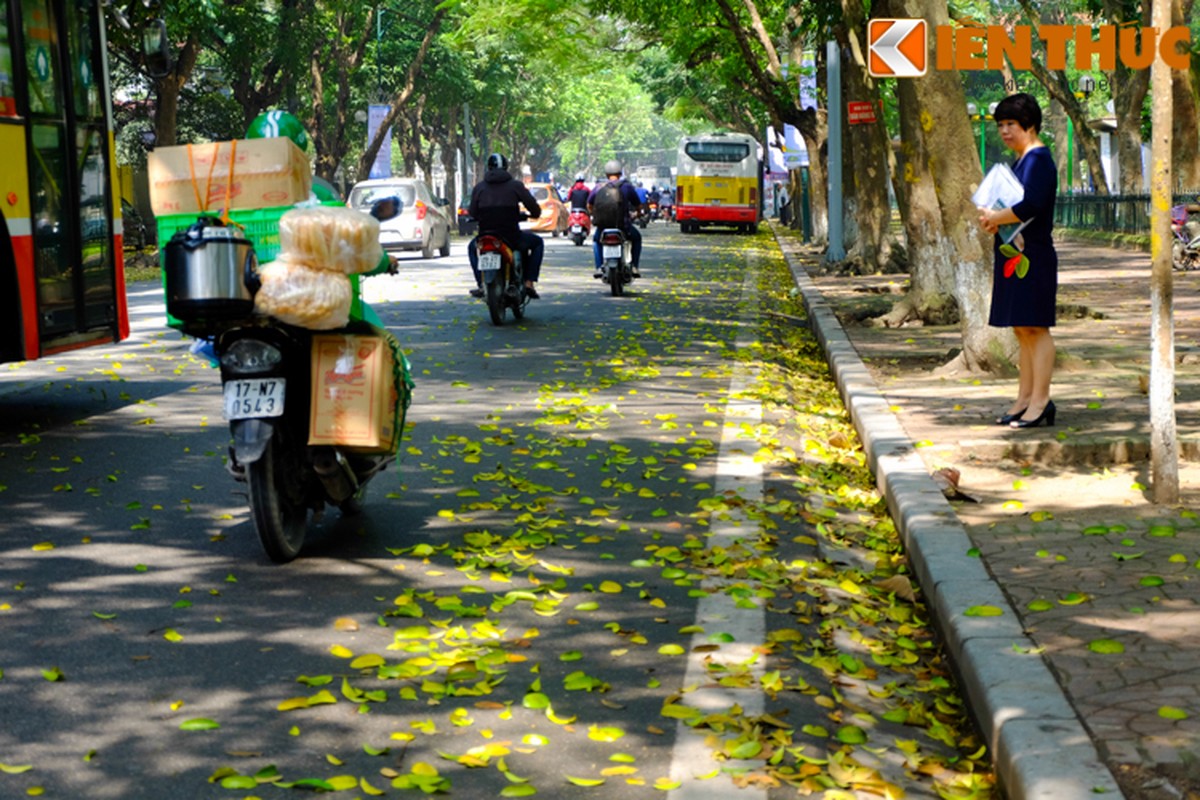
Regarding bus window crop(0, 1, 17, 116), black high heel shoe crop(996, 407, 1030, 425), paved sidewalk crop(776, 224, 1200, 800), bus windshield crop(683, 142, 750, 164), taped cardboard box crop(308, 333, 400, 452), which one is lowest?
paved sidewalk crop(776, 224, 1200, 800)

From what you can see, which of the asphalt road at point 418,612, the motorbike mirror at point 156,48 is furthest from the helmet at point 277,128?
the motorbike mirror at point 156,48

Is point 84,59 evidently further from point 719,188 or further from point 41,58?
point 719,188

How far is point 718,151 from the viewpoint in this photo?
2173 inches

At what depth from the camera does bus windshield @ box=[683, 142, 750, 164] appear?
54281 mm

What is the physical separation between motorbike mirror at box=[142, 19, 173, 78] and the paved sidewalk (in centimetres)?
485

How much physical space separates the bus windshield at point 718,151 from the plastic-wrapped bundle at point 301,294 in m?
48.6

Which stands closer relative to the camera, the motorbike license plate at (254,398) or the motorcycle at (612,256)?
the motorbike license plate at (254,398)

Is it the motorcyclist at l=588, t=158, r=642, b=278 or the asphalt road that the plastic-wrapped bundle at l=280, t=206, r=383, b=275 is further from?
the motorcyclist at l=588, t=158, r=642, b=278

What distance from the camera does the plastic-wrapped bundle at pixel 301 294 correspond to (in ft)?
20.4

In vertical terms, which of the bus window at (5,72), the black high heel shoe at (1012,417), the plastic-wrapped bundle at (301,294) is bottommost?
the black high heel shoe at (1012,417)

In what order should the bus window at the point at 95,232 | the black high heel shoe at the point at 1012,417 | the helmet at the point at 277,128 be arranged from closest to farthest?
the helmet at the point at 277,128 → the black high heel shoe at the point at 1012,417 → the bus window at the point at 95,232

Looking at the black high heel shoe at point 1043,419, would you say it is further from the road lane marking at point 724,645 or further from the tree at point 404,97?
the tree at point 404,97

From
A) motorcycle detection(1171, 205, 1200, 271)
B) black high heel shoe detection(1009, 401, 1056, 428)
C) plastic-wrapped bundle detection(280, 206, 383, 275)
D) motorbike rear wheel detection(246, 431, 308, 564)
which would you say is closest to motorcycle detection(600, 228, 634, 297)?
motorcycle detection(1171, 205, 1200, 271)

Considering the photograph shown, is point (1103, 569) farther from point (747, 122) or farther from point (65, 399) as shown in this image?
point (747, 122)
